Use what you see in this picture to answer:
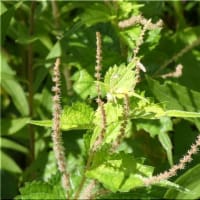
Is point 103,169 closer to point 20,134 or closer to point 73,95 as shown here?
point 73,95

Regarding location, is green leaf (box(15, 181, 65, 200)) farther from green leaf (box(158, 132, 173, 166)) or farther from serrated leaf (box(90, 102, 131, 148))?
green leaf (box(158, 132, 173, 166))

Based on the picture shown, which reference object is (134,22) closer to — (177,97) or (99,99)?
(177,97)

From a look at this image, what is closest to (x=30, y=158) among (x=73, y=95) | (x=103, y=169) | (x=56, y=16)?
(x=73, y=95)

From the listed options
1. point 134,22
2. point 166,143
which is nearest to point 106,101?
point 166,143

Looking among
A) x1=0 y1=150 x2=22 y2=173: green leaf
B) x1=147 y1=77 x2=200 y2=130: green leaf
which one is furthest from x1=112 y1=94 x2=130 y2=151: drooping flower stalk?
x1=0 y1=150 x2=22 y2=173: green leaf

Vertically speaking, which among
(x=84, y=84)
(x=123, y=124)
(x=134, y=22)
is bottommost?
(x=123, y=124)

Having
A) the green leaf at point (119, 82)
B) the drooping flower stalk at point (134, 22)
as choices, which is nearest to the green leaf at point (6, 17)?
the drooping flower stalk at point (134, 22)
